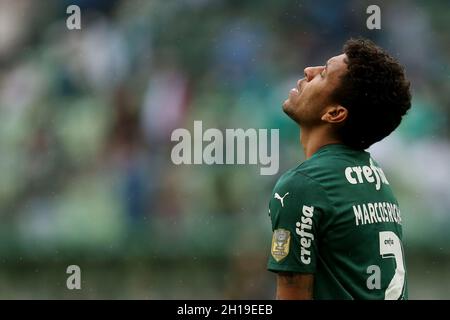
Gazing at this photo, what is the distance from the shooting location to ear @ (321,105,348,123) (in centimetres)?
253

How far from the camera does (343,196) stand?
→ 2.39 m

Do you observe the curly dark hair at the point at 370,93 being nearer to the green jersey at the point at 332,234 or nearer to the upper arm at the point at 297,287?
the green jersey at the point at 332,234

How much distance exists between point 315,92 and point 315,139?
14cm

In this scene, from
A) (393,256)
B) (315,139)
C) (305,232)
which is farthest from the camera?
(315,139)

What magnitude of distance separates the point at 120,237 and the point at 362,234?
3.81 metres

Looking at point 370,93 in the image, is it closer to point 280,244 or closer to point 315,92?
point 315,92

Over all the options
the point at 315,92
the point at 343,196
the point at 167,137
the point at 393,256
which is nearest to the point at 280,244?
the point at 343,196

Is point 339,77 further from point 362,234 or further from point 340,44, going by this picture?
point 340,44

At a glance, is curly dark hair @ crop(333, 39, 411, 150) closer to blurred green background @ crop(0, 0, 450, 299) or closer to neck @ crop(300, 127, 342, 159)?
neck @ crop(300, 127, 342, 159)

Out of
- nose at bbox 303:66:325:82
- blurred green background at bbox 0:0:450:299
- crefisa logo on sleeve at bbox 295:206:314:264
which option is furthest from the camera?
blurred green background at bbox 0:0:450:299

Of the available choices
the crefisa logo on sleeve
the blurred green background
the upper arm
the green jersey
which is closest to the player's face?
the green jersey

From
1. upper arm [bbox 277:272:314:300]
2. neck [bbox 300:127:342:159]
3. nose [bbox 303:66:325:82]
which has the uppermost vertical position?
nose [bbox 303:66:325:82]

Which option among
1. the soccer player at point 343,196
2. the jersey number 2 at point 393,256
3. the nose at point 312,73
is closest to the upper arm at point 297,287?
the soccer player at point 343,196

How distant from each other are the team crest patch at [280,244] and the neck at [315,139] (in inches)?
12.8
